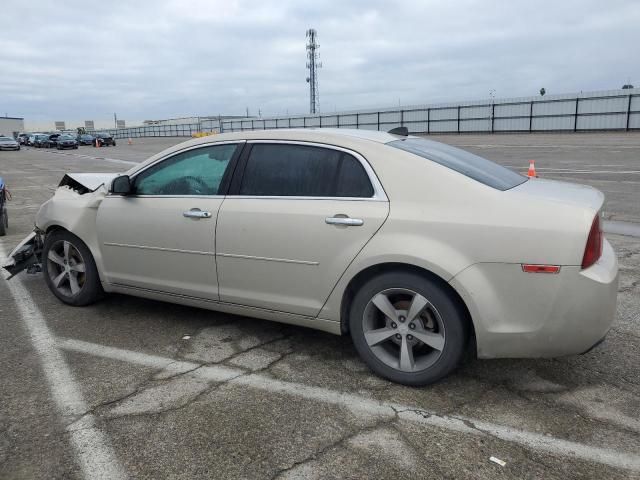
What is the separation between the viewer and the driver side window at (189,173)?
4.01 metres

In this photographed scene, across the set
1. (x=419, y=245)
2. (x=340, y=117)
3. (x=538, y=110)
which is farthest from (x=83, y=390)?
(x=340, y=117)

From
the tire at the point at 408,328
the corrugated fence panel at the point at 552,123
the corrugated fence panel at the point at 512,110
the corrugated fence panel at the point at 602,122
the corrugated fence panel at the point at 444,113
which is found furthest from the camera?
the corrugated fence panel at the point at 444,113

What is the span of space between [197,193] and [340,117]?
166 ft

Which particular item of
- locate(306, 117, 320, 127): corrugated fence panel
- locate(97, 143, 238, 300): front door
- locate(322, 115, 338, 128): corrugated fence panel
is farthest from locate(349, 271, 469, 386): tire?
locate(306, 117, 320, 127): corrugated fence panel

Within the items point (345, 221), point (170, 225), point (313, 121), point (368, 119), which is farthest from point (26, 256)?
point (313, 121)

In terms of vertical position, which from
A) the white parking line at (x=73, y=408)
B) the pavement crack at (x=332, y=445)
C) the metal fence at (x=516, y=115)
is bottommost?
the pavement crack at (x=332, y=445)

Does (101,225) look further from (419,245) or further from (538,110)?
→ (538,110)

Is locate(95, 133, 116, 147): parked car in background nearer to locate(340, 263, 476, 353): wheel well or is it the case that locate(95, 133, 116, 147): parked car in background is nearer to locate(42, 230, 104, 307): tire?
locate(42, 230, 104, 307): tire

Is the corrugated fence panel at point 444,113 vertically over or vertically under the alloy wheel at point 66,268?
over

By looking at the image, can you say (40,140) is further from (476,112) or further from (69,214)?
(69,214)

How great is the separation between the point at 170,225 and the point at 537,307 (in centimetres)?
259

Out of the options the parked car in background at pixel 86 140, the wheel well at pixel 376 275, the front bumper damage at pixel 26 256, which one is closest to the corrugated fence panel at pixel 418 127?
the parked car in background at pixel 86 140

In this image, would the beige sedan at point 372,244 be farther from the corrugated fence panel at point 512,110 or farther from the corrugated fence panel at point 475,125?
the corrugated fence panel at point 475,125

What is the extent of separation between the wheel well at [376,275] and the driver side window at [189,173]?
4.15ft
